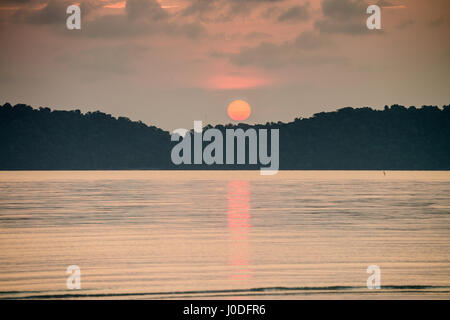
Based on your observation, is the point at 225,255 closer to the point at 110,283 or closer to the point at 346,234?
the point at 110,283

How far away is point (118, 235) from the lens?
36.7 meters
